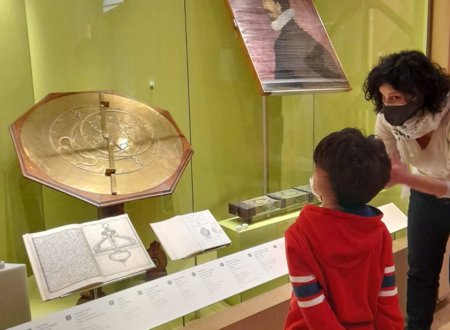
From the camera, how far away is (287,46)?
287 cm

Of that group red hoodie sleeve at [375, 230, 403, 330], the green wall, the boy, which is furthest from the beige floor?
the boy

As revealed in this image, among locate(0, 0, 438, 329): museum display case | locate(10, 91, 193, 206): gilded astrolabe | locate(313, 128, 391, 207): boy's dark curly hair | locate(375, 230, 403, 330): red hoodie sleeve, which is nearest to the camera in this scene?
locate(313, 128, 391, 207): boy's dark curly hair

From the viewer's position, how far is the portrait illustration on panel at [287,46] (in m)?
2.68

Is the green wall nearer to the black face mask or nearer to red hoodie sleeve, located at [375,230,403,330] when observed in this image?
the black face mask

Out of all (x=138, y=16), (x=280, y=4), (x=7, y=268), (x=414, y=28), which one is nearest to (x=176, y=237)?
(x=7, y=268)

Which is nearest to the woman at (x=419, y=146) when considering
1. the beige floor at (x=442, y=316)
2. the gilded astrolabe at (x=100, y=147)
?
the beige floor at (x=442, y=316)

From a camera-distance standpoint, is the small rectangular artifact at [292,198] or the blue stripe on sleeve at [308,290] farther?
the small rectangular artifact at [292,198]

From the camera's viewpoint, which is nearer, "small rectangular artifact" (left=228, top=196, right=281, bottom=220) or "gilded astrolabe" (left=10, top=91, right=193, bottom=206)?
"gilded astrolabe" (left=10, top=91, right=193, bottom=206)

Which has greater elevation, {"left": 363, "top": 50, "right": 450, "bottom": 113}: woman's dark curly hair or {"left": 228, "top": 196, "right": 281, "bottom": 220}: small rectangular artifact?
{"left": 363, "top": 50, "right": 450, "bottom": 113}: woman's dark curly hair

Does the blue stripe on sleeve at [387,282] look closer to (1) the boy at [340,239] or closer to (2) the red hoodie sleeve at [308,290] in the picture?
(1) the boy at [340,239]

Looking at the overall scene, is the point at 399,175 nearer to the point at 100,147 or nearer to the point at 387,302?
the point at 387,302

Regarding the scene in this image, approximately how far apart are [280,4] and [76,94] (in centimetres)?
139

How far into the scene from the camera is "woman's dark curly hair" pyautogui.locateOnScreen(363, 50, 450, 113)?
5.61 ft

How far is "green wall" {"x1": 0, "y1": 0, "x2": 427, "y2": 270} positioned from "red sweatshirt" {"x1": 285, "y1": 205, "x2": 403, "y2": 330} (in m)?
1.34
